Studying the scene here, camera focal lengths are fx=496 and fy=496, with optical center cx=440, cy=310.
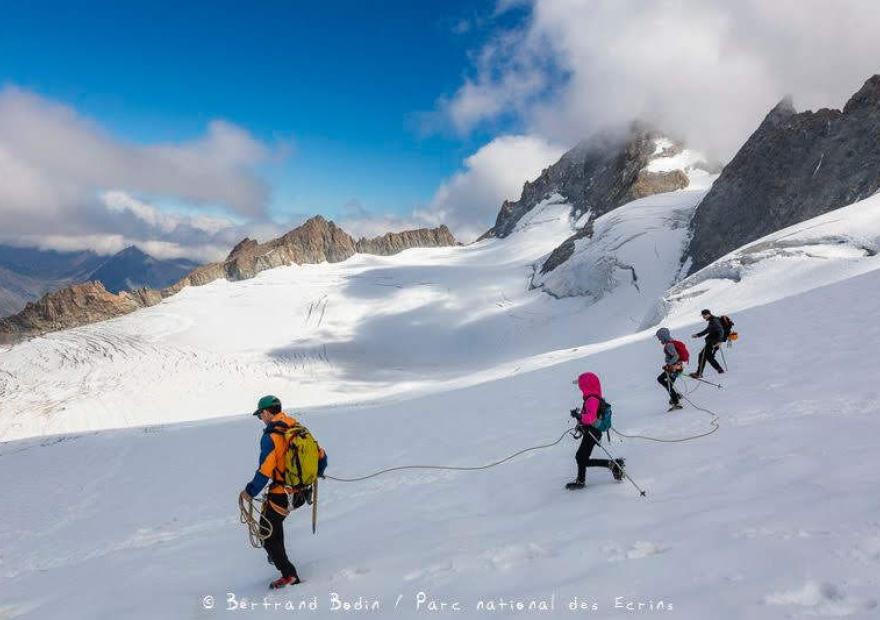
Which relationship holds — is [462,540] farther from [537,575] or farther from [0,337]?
[0,337]

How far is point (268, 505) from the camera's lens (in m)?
6.25

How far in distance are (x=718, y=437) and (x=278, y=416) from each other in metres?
7.22

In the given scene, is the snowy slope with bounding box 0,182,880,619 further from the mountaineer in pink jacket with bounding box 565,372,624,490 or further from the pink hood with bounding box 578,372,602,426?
the pink hood with bounding box 578,372,602,426

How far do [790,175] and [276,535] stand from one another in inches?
2219

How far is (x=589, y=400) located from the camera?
758 cm

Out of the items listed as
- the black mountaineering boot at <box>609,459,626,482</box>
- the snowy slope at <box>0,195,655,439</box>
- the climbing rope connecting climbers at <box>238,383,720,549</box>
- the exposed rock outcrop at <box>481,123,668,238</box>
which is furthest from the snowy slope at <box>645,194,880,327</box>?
the exposed rock outcrop at <box>481,123,668,238</box>

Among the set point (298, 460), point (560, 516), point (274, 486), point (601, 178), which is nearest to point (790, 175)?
point (560, 516)

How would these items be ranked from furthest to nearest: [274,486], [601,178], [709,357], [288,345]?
[601,178] < [288,345] < [709,357] < [274,486]

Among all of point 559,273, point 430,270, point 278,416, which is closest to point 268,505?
point 278,416

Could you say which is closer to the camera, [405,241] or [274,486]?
[274,486]

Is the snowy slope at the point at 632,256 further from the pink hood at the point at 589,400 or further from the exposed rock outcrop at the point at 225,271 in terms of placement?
the exposed rock outcrop at the point at 225,271

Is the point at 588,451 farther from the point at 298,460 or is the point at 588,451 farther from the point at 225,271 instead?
the point at 225,271

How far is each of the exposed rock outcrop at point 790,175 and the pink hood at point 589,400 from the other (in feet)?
144

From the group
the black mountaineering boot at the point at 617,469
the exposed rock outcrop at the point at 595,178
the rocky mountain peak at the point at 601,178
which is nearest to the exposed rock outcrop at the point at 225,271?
the exposed rock outcrop at the point at 595,178
